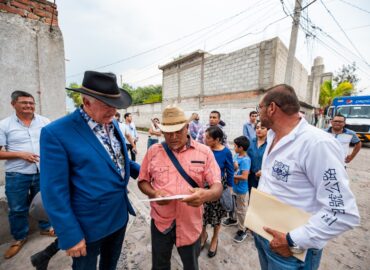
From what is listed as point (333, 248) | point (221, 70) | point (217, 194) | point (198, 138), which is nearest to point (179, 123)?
point (217, 194)

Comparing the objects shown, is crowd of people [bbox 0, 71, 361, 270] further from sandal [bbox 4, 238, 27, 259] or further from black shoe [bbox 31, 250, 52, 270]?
sandal [bbox 4, 238, 27, 259]

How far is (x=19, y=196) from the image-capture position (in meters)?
2.58

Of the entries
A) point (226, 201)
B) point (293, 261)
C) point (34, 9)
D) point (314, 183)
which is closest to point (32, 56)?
point (34, 9)

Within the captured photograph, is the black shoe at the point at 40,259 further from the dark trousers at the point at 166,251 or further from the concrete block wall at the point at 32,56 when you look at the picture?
the concrete block wall at the point at 32,56

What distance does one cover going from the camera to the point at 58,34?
3.52m

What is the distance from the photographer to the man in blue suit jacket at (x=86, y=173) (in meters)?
1.29

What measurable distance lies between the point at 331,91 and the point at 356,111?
11.3 meters

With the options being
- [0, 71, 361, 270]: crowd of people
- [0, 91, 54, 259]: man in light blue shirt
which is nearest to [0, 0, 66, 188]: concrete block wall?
[0, 91, 54, 259]: man in light blue shirt

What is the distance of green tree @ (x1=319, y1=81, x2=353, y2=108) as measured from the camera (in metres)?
20.0

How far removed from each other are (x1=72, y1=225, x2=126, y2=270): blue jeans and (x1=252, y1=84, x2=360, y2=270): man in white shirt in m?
1.36

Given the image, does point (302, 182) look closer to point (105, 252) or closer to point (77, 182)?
point (77, 182)

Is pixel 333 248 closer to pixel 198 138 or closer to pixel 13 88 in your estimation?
pixel 198 138

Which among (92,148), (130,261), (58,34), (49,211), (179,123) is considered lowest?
(130,261)

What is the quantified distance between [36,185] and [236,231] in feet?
11.1
